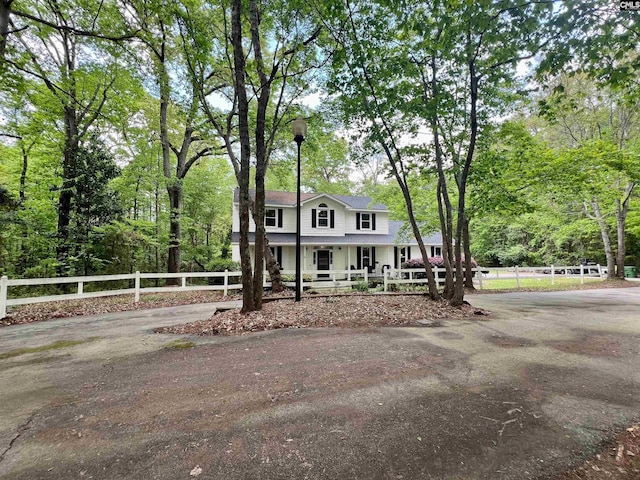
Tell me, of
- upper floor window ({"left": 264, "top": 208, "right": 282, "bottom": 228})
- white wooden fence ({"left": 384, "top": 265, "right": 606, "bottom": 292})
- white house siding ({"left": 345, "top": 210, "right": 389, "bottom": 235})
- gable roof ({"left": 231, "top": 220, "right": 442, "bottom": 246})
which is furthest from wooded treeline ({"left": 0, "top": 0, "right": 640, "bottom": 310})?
white house siding ({"left": 345, "top": 210, "right": 389, "bottom": 235})

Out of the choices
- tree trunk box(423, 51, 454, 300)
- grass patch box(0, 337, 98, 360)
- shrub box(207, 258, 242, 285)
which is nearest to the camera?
grass patch box(0, 337, 98, 360)

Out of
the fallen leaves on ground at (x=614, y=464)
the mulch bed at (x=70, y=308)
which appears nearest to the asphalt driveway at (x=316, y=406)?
the fallen leaves on ground at (x=614, y=464)

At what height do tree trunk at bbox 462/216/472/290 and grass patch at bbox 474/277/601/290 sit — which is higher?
tree trunk at bbox 462/216/472/290

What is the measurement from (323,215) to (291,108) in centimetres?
866

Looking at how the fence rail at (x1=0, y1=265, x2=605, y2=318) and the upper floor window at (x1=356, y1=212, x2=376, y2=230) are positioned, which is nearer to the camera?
the fence rail at (x1=0, y1=265, x2=605, y2=318)

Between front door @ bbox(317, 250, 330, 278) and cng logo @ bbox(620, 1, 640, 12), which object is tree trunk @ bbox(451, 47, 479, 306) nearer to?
cng logo @ bbox(620, 1, 640, 12)

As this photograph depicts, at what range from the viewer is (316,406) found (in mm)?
2828

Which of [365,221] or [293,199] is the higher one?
[293,199]

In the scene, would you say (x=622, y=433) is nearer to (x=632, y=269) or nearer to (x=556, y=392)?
(x=556, y=392)

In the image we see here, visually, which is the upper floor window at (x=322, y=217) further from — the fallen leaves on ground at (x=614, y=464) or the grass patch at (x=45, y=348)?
the fallen leaves on ground at (x=614, y=464)

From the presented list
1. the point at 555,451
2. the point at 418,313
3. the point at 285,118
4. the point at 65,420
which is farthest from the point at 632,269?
the point at 65,420

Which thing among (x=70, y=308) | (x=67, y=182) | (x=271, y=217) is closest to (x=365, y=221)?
(x=271, y=217)

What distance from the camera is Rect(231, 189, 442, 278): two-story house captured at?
18.6 metres

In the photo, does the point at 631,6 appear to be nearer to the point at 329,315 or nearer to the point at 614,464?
the point at 614,464
